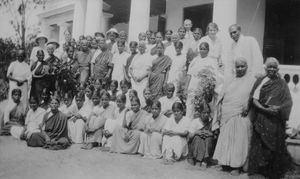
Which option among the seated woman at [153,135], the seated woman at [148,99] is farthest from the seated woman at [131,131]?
the seated woman at [148,99]

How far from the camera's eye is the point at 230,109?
5926 millimetres

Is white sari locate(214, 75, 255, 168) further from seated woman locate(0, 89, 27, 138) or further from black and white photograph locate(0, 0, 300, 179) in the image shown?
seated woman locate(0, 89, 27, 138)

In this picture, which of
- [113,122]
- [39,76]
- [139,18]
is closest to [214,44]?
[113,122]

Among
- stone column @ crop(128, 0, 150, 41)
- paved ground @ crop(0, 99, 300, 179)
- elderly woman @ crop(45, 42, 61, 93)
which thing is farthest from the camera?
stone column @ crop(128, 0, 150, 41)

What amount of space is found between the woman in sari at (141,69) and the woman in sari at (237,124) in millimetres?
2714

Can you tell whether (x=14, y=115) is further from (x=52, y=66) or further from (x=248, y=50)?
(x=248, y=50)

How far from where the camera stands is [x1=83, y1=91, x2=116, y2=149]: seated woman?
7539 millimetres

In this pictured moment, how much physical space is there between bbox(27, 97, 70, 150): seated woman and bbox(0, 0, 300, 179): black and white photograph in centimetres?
2

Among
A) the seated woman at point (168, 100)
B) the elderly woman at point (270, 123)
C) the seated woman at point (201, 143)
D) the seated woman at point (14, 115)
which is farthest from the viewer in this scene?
the seated woman at point (14, 115)

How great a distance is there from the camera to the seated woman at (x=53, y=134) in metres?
7.36

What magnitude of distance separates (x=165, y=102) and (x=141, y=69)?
47.4 inches

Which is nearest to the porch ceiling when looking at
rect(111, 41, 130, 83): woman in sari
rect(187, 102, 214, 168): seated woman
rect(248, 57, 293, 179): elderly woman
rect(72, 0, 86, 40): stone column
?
rect(72, 0, 86, 40): stone column

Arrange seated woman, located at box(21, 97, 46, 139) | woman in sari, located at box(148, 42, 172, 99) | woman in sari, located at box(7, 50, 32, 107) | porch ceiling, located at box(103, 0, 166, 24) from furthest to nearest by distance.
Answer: porch ceiling, located at box(103, 0, 166, 24) < woman in sari, located at box(7, 50, 32, 107) < woman in sari, located at box(148, 42, 172, 99) < seated woman, located at box(21, 97, 46, 139)

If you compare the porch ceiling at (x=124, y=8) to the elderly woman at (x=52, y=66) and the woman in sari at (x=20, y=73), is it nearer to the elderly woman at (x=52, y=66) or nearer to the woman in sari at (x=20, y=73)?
the elderly woman at (x=52, y=66)
